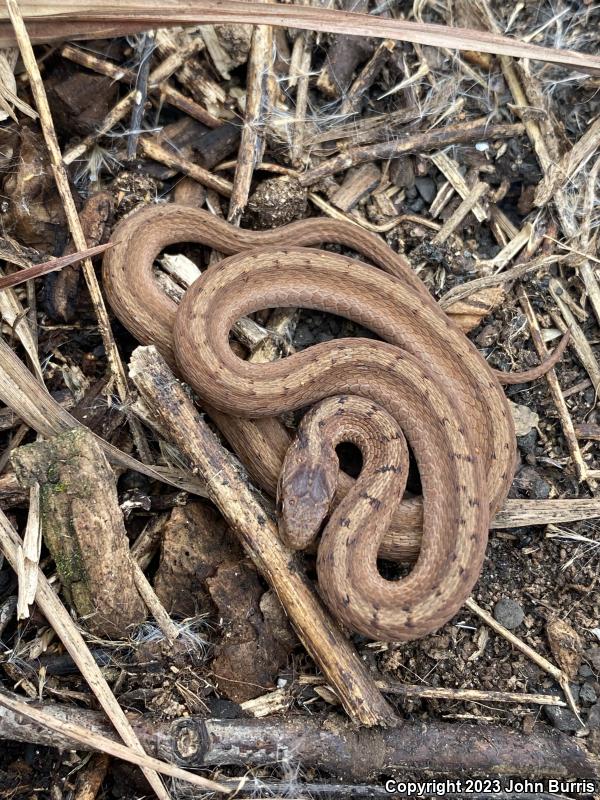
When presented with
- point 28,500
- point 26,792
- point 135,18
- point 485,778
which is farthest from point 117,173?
point 485,778

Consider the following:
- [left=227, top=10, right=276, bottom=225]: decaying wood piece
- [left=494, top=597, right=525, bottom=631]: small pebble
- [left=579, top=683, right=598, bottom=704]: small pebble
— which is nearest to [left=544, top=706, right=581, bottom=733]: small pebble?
[left=579, top=683, right=598, bottom=704]: small pebble

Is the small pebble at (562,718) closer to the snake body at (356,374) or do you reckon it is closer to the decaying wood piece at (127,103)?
the snake body at (356,374)

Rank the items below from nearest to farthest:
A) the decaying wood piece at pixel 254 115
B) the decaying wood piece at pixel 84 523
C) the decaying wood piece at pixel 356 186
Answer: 1. the decaying wood piece at pixel 84 523
2. the decaying wood piece at pixel 254 115
3. the decaying wood piece at pixel 356 186

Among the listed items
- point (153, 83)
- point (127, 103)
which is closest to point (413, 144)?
point (153, 83)

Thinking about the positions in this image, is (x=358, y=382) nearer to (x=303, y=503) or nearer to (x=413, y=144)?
(x=303, y=503)

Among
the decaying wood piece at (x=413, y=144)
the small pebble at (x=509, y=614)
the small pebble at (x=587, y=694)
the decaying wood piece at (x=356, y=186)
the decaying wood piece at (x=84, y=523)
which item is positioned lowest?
the small pebble at (x=587, y=694)

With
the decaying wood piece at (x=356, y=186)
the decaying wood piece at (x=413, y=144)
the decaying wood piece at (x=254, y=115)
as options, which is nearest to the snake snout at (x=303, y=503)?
the decaying wood piece at (x=254, y=115)
